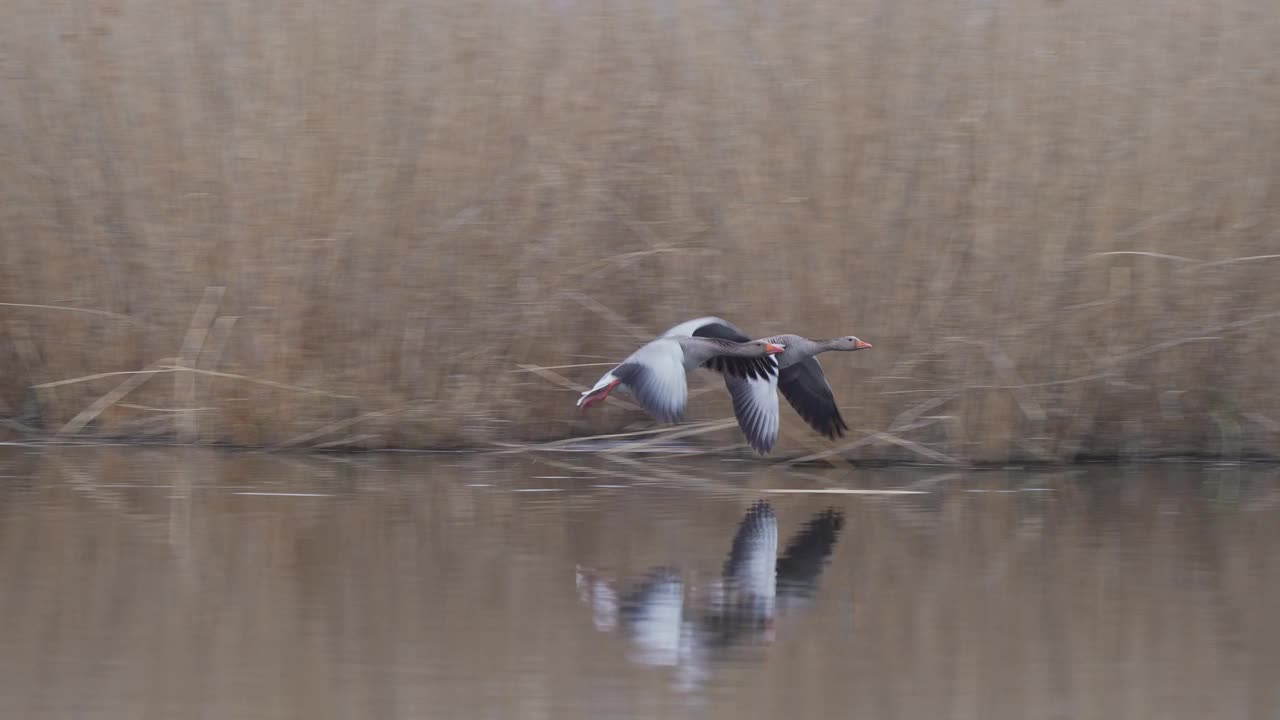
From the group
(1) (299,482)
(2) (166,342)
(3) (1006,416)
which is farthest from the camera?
(2) (166,342)

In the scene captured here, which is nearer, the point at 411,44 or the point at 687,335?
the point at 687,335

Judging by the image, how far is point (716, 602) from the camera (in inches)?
157

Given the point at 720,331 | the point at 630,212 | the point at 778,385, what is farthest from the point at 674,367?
the point at 630,212

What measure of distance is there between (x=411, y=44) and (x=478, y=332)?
1096mm

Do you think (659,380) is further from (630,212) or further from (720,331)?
(630,212)

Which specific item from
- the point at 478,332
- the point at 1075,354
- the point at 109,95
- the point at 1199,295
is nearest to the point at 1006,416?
the point at 1075,354

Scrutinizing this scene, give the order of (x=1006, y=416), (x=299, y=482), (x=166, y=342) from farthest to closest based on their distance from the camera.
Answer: (x=166, y=342) < (x=1006, y=416) < (x=299, y=482)

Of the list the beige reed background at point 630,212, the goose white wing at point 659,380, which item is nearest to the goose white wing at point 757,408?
the goose white wing at point 659,380

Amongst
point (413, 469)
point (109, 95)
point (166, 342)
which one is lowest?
point (413, 469)

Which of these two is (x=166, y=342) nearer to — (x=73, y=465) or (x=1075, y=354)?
(x=73, y=465)

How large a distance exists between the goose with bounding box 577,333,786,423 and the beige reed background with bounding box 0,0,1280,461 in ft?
1.32

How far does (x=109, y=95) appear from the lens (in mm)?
6699

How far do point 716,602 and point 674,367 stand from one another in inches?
66.6

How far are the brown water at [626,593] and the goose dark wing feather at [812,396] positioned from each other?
0.21m
